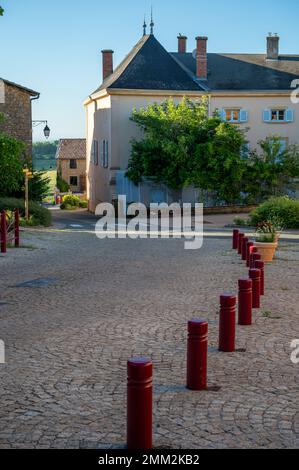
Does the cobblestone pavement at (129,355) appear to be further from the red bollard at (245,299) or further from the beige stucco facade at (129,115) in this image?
the beige stucco facade at (129,115)

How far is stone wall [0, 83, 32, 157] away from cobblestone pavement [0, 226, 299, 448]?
21.9 metres

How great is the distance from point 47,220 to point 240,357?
21512 millimetres

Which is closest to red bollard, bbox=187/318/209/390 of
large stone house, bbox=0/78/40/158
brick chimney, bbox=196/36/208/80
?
large stone house, bbox=0/78/40/158

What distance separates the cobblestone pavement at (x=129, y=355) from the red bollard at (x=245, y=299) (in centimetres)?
22

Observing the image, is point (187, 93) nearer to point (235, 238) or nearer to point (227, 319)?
point (235, 238)

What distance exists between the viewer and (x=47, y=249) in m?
19.5

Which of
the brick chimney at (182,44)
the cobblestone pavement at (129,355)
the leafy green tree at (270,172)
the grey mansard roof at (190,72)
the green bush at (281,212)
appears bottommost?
the cobblestone pavement at (129,355)

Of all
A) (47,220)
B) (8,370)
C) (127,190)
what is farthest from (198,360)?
(127,190)

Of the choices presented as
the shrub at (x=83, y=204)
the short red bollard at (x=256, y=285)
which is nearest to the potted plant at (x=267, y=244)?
the short red bollard at (x=256, y=285)

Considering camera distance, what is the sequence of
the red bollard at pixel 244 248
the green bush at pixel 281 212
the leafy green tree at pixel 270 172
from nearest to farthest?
the red bollard at pixel 244 248 → the green bush at pixel 281 212 → the leafy green tree at pixel 270 172

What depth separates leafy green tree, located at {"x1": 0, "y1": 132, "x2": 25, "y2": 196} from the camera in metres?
25.6

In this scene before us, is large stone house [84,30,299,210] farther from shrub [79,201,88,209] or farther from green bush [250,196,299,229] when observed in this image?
green bush [250,196,299,229]

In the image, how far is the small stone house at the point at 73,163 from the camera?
77250mm
